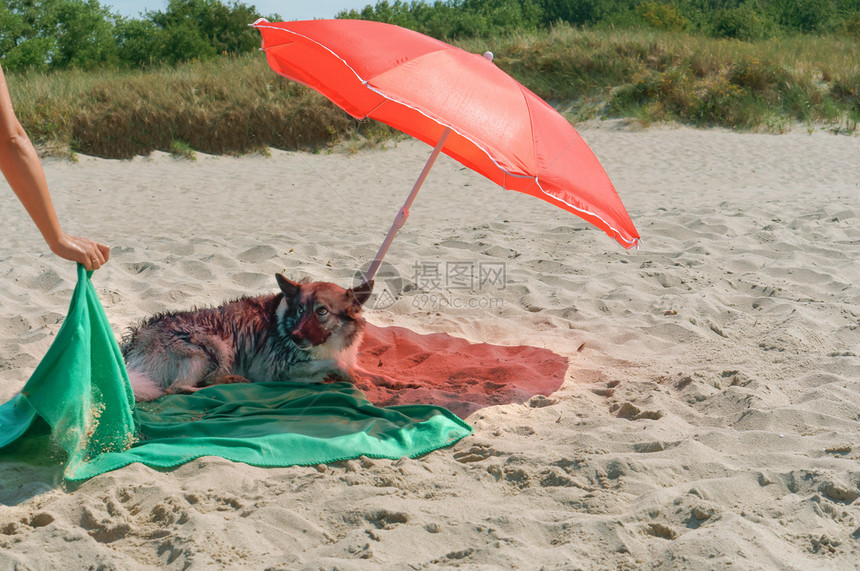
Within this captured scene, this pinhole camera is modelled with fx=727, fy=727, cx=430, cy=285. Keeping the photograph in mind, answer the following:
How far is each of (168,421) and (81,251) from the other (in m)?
1.21

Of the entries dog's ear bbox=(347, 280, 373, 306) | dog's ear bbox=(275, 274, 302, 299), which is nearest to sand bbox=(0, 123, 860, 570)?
dog's ear bbox=(347, 280, 373, 306)

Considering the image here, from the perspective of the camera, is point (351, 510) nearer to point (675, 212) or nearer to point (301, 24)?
point (301, 24)

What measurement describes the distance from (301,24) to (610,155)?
11677 millimetres

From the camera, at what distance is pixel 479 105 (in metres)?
3.81

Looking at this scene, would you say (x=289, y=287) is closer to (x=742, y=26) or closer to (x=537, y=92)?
(x=537, y=92)

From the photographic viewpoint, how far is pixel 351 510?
126 inches

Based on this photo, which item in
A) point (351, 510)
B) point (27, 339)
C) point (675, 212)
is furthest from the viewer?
point (675, 212)

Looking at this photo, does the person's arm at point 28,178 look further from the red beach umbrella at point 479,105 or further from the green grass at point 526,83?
the green grass at point 526,83

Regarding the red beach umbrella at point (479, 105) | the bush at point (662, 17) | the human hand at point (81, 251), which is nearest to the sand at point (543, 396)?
the human hand at point (81, 251)

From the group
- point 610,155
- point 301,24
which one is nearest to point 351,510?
point 301,24

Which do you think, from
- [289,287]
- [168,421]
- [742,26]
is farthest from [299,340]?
[742,26]

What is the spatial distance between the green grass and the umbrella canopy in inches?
464

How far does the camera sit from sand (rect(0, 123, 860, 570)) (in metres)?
2.96

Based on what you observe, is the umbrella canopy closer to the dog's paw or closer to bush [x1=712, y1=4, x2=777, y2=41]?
the dog's paw
